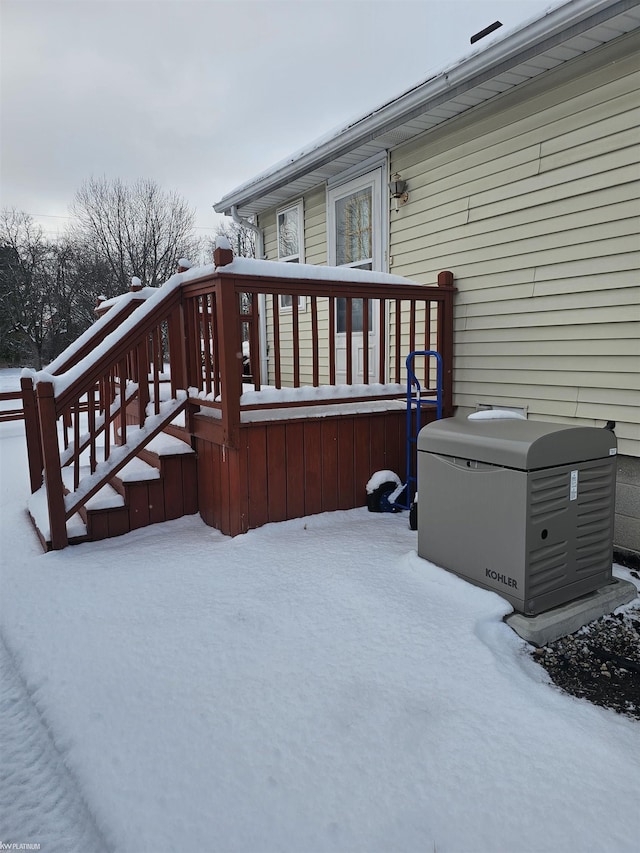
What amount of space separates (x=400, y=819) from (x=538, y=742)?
562mm

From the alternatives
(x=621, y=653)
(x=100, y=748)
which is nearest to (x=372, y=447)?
(x=621, y=653)

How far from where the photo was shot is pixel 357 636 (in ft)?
8.12

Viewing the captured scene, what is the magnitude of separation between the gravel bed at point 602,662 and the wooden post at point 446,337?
237 centimetres

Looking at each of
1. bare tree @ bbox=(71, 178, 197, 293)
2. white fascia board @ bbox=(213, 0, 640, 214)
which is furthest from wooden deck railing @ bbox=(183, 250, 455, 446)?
bare tree @ bbox=(71, 178, 197, 293)

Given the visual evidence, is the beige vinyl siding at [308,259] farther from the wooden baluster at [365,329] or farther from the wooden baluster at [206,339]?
the wooden baluster at [206,339]

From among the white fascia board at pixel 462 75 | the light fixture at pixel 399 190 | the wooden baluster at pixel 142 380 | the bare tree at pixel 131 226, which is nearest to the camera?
the white fascia board at pixel 462 75

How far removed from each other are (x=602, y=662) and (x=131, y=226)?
2715 cm

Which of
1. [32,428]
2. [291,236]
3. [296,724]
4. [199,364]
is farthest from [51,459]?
[291,236]

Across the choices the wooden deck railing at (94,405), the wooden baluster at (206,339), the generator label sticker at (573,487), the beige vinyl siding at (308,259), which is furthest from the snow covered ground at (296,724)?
the beige vinyl siding at (308,259)

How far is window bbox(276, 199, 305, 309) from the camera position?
6.93 metres

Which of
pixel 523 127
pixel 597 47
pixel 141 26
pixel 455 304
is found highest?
pixel 141 26

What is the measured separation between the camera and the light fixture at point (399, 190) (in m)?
5.14

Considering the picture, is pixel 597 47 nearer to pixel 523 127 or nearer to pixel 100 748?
pixel 523 127

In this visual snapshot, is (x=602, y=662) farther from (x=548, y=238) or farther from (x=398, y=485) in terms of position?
(x=548, y=238)
